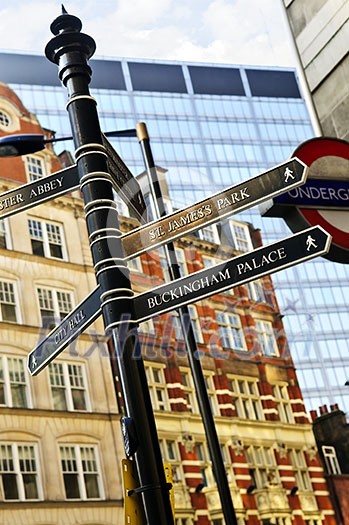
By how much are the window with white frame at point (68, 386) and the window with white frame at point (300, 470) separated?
15.2m

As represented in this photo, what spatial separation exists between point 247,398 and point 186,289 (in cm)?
4109

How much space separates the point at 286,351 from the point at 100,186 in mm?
47506

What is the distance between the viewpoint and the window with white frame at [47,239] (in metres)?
36.6

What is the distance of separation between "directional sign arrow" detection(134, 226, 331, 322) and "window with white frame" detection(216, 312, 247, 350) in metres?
41.2

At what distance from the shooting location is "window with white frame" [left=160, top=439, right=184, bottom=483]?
125 feet

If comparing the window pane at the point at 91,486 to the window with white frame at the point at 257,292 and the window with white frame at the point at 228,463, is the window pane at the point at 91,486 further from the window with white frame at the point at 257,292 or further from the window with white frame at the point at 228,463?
the window with white frame at the point at 257,292

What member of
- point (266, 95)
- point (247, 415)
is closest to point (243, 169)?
point (266, 95)

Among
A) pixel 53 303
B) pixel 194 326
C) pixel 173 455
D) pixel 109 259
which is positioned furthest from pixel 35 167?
pixel 109 259

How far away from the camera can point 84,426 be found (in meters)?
34.3

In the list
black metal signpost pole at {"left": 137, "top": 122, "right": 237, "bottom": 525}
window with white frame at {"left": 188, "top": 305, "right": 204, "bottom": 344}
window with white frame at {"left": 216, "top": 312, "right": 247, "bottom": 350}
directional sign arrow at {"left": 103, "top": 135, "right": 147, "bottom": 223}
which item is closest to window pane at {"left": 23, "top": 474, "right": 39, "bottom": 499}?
window with white frame at {"left": 188, "top": 305, "right": 204, "bottom": 344}

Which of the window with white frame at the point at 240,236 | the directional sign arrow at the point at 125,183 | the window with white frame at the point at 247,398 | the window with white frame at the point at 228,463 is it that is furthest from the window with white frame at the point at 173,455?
the directional sign arrow at the point at 125,183

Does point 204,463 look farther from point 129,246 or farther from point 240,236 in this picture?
point 129,246

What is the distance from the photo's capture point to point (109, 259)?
5.35m

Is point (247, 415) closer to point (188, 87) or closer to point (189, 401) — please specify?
point (189, 401)
